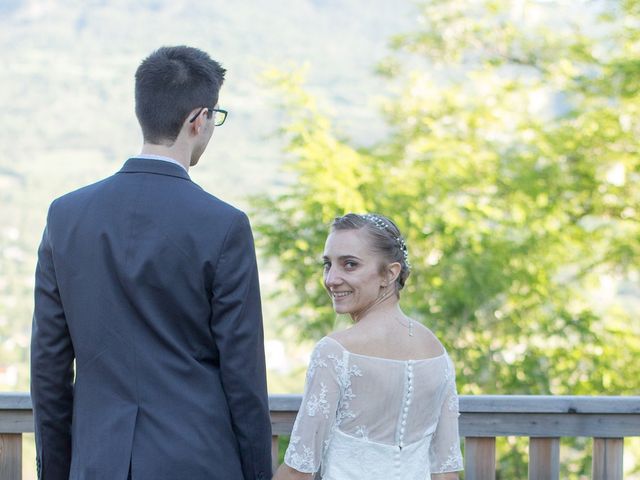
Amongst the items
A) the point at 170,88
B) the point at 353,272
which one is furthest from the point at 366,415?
the point at 170,88

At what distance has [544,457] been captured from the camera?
251 cm

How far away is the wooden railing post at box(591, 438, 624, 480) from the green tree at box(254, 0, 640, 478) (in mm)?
4864

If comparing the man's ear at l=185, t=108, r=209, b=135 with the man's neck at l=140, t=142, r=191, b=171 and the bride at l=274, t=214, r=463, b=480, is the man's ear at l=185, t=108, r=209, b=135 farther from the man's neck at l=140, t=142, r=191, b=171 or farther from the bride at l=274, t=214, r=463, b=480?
the bride at l=274, t=214, r=463, b=480

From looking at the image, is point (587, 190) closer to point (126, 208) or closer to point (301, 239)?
point (301, 239)

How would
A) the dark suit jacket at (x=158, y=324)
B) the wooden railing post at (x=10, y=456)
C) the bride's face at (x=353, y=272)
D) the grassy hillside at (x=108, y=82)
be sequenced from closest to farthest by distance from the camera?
the dark suit jacket at (x=158, y=324) → the bride's face at (x=353, y=272) → the wooden railing post at (x=10, y=456) → the grassy hillside at (x=108, y=82)

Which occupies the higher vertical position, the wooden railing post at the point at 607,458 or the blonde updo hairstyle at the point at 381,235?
the blonde updo hairstyle at the point at 381,235

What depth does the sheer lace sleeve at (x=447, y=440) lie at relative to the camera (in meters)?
2.17

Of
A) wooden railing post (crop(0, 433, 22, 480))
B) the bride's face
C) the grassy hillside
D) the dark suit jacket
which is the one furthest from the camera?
the grassy hillside

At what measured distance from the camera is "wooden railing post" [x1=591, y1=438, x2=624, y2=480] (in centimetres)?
253

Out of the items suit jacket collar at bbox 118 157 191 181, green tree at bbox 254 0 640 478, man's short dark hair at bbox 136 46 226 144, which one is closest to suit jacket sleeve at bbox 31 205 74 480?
suit jacket collar at bbox 118 157 191 181

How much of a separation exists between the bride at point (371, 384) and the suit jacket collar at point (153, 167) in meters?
0.43

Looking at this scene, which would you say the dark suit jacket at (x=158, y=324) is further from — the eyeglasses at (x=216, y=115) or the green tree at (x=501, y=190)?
the green tree at (x=501, y=190)

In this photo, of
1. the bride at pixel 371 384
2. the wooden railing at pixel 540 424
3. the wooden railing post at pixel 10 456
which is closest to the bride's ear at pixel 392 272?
the bride at pixel 371 384

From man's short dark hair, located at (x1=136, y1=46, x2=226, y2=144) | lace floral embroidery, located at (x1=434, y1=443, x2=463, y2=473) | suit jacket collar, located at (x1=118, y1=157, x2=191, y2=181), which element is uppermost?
man's short dark hair, located at (x1=136, y1=46, x2=226, y2=144)
